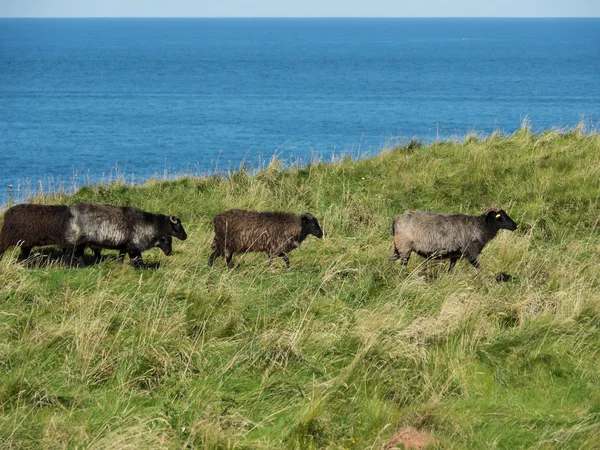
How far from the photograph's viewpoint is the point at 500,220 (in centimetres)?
1461

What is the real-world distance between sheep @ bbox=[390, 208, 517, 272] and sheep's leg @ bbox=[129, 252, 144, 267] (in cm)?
407

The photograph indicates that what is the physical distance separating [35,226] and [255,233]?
343 centimetres

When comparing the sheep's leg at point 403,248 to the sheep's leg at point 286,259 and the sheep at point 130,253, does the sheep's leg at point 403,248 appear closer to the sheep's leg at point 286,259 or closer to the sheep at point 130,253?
the sheep's leg at point 286,259

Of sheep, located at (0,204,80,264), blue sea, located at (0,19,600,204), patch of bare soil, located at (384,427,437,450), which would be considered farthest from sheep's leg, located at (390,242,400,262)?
blue sea, located at (0,19,600,204)

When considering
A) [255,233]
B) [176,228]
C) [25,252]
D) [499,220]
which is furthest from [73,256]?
[499,220]

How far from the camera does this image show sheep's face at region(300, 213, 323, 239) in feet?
49.7

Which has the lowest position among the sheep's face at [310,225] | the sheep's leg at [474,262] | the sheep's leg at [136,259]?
the sheep's leg at [136,259]

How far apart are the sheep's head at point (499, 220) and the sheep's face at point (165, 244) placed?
5310 mm

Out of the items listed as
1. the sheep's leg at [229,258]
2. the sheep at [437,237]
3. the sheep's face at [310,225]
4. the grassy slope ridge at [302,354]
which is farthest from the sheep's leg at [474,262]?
the sheep's leg at [229,258]

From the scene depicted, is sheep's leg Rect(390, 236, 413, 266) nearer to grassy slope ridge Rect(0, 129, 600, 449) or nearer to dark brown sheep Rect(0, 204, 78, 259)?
grassy slope ridge Rect(0, 129, 600, 449)

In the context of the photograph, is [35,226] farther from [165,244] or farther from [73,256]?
[165,244]

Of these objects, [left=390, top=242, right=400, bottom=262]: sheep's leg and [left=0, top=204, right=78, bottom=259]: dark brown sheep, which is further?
[left=390, top=242, right=400, bottom=262]: sheep's leg

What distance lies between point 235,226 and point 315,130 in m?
51.0

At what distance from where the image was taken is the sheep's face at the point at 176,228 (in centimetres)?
1501
